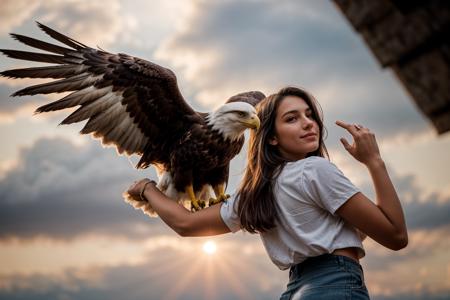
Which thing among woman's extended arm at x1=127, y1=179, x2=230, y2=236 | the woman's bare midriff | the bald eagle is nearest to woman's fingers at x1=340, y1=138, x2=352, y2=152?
the woman's bare midriff

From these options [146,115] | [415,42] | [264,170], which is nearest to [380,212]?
[264,170]

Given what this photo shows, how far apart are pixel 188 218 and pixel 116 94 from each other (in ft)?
6.54

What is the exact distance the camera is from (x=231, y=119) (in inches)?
182

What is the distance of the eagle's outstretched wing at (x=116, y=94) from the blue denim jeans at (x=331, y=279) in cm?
242

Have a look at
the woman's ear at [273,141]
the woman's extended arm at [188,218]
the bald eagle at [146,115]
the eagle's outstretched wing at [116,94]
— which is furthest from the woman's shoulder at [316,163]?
A: the eagle's outstretched wing at [116,94]

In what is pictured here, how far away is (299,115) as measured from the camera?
2961 mm

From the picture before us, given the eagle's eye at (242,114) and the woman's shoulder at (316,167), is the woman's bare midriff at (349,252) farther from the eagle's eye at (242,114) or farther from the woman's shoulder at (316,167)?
the eagle's eye at (242,114)

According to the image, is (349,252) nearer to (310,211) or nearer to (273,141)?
(310,211)

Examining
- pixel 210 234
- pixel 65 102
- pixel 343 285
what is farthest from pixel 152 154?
pixel 343 285

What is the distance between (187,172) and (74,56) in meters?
1.54

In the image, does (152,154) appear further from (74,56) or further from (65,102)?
(74,56)

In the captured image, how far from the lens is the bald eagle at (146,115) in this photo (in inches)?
176

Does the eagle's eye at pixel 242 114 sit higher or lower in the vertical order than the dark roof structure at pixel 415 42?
higher

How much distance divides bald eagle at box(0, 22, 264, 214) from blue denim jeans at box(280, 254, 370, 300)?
6.65 ft
